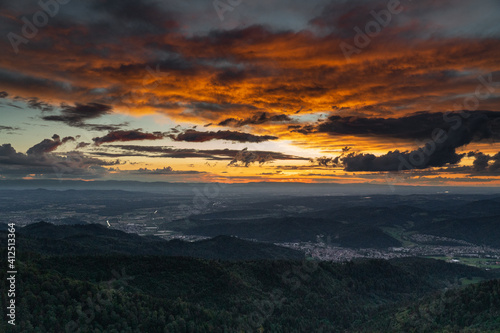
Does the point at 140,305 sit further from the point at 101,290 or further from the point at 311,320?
the point at 311,320

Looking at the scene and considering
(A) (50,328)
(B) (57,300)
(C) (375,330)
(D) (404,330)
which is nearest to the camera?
(A) (50,328)

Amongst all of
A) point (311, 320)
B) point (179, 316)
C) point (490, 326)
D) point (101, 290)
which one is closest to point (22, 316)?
point (101, 290)

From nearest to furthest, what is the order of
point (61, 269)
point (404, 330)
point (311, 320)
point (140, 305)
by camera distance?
point (140, 305), point (404, 330), point (61, 269), point (311, 320)

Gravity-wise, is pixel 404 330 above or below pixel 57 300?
below

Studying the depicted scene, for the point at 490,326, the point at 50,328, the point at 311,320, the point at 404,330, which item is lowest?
the point at 311,320

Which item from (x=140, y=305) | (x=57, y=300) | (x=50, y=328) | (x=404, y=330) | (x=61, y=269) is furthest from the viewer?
(x=61, y=269)

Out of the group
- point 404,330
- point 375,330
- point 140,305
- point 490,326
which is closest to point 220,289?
point 140,305

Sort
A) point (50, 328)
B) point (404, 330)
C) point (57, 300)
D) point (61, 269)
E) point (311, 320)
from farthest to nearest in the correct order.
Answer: point (311, 320) → point (61, 269) → point (404, 330) → point (57, 300) → point (50, 328)

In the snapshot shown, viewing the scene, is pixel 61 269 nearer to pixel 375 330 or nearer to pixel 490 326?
pixel 375 330

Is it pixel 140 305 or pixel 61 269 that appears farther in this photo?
pixel 61 269
